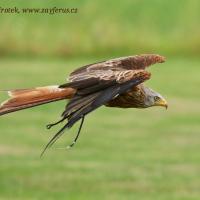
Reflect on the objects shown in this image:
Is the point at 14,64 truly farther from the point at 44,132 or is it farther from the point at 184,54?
the point at 44,132

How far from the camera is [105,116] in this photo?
64.7 ft

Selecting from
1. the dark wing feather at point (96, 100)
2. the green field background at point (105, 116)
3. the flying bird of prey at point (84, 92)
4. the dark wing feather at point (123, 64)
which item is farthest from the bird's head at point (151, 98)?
the green field background at point (105, 116)

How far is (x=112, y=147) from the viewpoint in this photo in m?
16.3

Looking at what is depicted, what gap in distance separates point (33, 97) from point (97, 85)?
1.29 ft

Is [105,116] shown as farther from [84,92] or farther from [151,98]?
[84,92]

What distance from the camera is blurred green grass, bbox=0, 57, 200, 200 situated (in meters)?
12.7

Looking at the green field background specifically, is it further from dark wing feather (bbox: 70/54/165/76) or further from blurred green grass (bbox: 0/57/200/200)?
dark wing feather (bbox: 70/54/165/76)

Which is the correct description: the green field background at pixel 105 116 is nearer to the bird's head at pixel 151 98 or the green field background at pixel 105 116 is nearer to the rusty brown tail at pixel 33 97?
the bird's head at pixel 151 98

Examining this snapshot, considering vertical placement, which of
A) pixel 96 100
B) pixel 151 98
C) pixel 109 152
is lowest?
pixel 109 152

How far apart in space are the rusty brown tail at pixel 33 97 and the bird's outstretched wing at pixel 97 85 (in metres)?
0.05

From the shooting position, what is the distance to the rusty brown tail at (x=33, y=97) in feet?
21.8

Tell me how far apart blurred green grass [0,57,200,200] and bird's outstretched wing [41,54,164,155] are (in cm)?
492

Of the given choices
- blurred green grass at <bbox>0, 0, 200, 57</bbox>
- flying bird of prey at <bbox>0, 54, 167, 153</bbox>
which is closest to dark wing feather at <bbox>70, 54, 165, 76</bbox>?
flying bird of prey at <bbox>0, 54, 167, 153</bbox>

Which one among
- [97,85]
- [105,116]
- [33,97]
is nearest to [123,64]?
[97,85]
